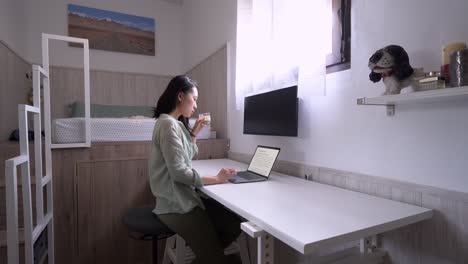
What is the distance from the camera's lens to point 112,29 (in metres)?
3.67

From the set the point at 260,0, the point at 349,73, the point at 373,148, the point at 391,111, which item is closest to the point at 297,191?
the point at 373,148

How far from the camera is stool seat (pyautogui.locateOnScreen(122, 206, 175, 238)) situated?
1.35 metres

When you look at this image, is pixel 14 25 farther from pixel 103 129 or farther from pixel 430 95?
pixel 430 95

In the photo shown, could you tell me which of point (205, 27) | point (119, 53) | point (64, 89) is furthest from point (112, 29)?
point (205, 27)

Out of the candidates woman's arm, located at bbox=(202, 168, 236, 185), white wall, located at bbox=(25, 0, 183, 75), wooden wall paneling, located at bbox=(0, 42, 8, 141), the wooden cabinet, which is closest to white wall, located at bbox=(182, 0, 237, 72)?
white wall, located at bbox=(25, 0, 183, 75)

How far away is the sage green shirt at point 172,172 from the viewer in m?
1.26

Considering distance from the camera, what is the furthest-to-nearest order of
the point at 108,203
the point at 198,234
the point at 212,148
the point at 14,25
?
the point at 14,25, the point at 212,148, the point at 108,203, the point at 198,234

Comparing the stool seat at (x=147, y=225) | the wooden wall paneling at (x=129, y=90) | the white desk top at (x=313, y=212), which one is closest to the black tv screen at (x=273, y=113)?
the white desk top at (x=313, y=212)

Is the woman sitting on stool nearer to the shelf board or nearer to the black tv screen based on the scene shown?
the black tv screen

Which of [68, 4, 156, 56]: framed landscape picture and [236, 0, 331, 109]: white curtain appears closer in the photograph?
[236, 0, 331, 109]: white curtain

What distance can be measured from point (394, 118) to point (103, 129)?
2.08m

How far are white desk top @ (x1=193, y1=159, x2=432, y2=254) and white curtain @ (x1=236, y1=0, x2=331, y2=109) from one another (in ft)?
1.84

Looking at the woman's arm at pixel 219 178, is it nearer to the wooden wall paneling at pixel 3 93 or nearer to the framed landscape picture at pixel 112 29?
the wooden wall paneling at pixel 3 93

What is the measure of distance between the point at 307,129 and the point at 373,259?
719mm
